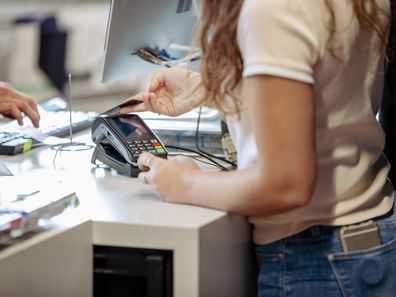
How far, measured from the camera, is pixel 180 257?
119 centimetres

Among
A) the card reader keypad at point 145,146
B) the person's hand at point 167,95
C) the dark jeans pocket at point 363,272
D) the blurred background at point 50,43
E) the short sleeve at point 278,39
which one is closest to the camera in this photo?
the short sleeve at point 278,39

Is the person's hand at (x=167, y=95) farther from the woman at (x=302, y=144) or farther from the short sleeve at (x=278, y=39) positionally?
the short sleeve at (x=278, y=39)

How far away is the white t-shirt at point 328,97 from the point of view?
1110 millimetres

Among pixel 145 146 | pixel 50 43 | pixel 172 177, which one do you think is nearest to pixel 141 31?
pixel 145 146

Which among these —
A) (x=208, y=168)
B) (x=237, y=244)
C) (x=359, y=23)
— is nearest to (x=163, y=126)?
(x=208, y=168)

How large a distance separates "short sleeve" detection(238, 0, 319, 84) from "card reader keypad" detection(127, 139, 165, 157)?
419mm

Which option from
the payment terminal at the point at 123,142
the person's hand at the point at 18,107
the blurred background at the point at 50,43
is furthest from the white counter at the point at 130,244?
the blurred background at the point at 50,43

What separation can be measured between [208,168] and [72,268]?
401 mm

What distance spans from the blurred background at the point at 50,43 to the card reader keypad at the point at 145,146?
4.11 ft

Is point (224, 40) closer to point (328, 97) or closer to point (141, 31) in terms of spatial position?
point (328, 97)

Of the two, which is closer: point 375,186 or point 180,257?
point 180,257

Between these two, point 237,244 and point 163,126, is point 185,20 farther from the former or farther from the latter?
point 237,244

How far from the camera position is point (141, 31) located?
1.70 meters

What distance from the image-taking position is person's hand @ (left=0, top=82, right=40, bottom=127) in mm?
1838
